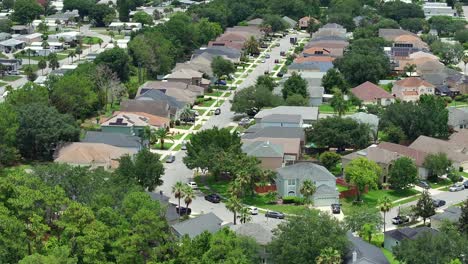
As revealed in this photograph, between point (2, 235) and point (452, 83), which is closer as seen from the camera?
point (2, 235)

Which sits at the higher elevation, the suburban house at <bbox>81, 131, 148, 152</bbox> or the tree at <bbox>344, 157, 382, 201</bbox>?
the tree at <bbox>344, 157, 382, 201</bbox>

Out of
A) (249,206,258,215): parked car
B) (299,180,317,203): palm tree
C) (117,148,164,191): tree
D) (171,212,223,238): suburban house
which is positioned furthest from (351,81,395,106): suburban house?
(171,212,223,238): suburban house

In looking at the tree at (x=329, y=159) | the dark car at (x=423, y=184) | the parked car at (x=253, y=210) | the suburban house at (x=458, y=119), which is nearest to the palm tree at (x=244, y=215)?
the parked car at (x=253, y=210)

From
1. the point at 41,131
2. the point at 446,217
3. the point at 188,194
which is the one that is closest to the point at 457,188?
the point at 446,217

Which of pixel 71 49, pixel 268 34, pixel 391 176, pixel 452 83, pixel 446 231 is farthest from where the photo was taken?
pixel 268 34

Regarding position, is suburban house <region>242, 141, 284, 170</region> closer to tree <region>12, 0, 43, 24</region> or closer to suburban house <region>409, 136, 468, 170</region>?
suburban house <region>409, 136, 468, 170</region>

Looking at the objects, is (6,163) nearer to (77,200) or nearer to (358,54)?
(77,200)

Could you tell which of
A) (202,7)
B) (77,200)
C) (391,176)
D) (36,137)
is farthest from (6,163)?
(202,7)
